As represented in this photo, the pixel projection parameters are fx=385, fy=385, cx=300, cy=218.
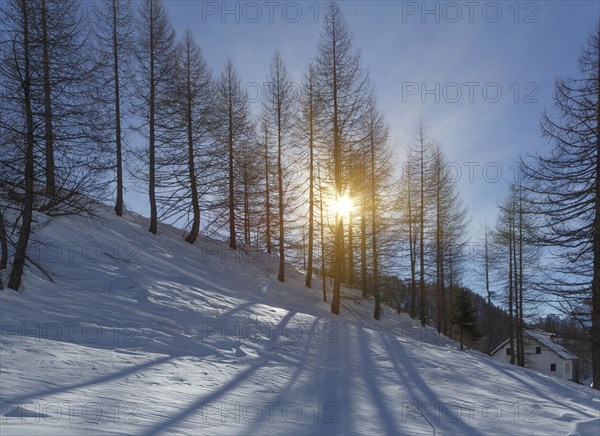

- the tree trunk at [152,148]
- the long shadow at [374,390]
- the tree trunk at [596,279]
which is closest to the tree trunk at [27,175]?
the long shadow at [374,390]

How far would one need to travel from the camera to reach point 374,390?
6.79 metres

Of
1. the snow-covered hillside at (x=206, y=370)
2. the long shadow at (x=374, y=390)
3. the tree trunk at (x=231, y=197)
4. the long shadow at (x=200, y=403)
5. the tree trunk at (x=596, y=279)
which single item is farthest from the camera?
the tree trunk at (x=231, y=197)

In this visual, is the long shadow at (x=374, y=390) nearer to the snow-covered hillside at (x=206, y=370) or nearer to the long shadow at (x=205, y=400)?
the snow-covered hillside at (x=206, y=370)

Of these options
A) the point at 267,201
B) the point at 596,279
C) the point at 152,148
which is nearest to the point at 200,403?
the point at 596,279

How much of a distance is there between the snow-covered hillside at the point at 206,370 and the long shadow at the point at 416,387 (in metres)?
0.04

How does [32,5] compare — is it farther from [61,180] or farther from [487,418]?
[487,418]

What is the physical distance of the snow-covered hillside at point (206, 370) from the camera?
4.38 meters

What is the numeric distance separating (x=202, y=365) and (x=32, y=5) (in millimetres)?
9184

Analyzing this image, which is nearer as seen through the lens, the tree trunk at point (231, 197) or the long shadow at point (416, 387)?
the long shadow at point (416, 387)

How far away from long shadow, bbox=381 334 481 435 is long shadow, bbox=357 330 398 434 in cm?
54

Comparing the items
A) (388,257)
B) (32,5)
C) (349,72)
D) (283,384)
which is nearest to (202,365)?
(283,384)

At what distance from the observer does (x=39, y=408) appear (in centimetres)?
372

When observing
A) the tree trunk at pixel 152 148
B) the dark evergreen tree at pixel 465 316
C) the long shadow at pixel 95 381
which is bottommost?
the dark evergreen tree at pixel 465 316

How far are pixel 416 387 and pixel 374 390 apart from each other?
100 cm
